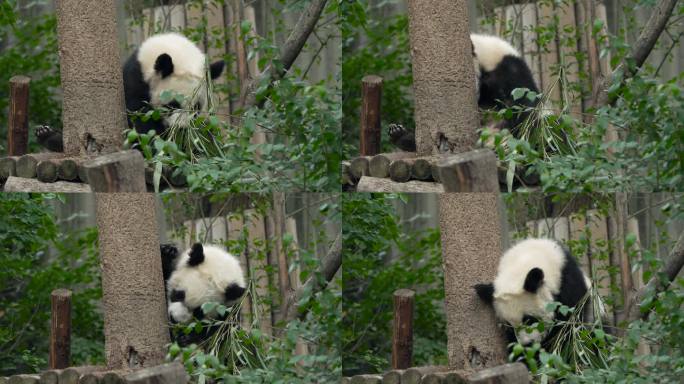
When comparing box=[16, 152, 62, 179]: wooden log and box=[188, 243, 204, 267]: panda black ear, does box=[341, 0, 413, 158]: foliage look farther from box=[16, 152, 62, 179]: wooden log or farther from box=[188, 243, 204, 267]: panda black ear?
box=[16, 152, 62, 179]: wooden log

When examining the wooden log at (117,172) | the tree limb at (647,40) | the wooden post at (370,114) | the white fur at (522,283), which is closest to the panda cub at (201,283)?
the wooden log at (117,172)

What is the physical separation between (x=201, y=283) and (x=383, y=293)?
115 centimetres

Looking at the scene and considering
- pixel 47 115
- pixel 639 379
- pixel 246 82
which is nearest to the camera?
pixel 639 379

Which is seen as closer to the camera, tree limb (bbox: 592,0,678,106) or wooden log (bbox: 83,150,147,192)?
wooden log (bbox: 83,150,147,192)

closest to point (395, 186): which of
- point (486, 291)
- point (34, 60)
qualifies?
point (486, 291)

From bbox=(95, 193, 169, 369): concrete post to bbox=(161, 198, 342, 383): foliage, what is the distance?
7.8 inches

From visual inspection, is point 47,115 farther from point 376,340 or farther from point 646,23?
point 646,23

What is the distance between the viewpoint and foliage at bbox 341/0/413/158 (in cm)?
608

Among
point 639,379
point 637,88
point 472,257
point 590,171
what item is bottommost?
point 639,379

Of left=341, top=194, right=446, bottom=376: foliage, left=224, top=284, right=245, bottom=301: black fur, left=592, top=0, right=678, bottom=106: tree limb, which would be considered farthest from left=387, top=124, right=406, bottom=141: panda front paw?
left=592, top=0, right=678, bottom=106: tree limb

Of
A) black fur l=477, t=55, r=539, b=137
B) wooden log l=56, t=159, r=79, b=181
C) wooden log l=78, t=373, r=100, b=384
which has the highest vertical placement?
black fur l=477, t=55, r=539, b=137

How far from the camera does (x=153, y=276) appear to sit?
18.7 ft

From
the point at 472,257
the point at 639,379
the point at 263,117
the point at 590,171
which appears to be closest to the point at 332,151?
the point at 263,117

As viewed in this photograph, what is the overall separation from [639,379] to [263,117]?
2.69m
